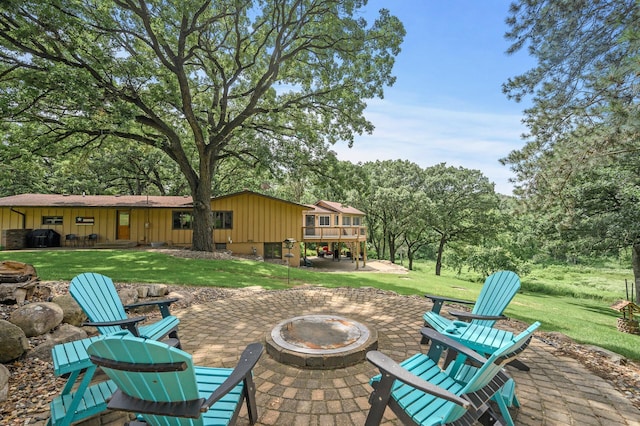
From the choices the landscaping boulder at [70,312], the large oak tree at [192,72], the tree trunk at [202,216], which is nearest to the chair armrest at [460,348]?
the landscaping boulder at [70,312]

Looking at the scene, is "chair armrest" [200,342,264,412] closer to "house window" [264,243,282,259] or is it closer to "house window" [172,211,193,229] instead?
"house window" [264,243,282,259]

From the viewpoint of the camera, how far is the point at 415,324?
14.1 feet

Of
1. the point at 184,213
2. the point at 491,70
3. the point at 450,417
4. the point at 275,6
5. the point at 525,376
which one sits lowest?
the point at 525,376

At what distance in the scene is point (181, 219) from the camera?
17.2m

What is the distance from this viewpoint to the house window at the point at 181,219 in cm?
1717

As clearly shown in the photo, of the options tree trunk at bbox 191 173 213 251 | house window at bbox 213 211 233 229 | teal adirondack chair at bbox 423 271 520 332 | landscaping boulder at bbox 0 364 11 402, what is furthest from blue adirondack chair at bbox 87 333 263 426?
house window at bbox 213 211 233 229

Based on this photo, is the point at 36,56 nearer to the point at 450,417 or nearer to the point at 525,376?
the point at 450,417

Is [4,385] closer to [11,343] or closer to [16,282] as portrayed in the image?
[11,343]

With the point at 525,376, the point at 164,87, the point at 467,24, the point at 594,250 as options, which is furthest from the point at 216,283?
the point at 594,250

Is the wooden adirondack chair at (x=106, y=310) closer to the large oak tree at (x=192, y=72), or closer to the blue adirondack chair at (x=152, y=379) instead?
the blue adirondack chair at (x=152, y=379)

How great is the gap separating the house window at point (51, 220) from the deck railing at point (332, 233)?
1396 cm

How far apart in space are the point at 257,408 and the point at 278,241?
16.0 m

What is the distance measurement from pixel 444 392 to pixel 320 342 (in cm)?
203

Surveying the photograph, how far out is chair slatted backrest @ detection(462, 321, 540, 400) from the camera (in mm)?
1636
